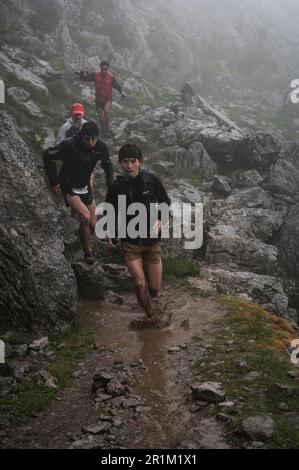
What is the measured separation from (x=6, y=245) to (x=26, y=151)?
2547mm

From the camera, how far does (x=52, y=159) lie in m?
11.0

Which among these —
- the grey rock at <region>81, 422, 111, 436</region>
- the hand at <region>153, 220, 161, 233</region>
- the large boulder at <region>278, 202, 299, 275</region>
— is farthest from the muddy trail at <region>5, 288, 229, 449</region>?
the large boulder at <region>278, 202, 299, 275</region>

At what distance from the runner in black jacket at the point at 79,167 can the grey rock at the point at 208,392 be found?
19.4ft

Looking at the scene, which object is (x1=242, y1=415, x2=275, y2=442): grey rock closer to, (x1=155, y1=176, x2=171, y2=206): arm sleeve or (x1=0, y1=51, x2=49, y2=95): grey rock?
(x1=155, y1=176, x2=171, y2=206): arm sleeve

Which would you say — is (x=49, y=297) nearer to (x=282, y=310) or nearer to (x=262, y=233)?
(x=282, y=310)

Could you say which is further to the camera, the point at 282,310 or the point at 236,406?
the point at 282,310

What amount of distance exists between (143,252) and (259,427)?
4893 mm

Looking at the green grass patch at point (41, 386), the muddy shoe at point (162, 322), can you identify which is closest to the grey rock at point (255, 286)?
the muddy shoe at point (162, 322)

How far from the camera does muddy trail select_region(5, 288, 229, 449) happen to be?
5816 mm

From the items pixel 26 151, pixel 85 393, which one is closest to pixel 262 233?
pixel 26 151

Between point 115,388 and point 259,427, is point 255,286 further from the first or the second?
point 259,427

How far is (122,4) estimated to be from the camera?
4416cm

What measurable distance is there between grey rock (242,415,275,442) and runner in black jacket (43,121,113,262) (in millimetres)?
6912

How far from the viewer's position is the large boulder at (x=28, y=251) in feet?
30.3
